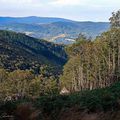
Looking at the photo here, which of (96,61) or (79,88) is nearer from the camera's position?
(96,61)

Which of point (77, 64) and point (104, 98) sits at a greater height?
point (104, 98)

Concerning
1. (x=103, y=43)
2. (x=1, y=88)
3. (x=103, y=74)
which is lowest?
(x=1, y=88)

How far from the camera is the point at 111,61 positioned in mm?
84938

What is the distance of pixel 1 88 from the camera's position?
108 m

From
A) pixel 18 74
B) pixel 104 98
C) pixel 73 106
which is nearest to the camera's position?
pixel 73 106

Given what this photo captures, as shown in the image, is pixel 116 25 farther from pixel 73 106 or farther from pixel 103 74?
pixel 73 106

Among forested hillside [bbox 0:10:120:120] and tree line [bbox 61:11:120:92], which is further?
tree line [bbox 61:11:120:92]

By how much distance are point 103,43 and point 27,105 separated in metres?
71.9

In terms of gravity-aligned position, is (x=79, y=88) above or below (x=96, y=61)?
below

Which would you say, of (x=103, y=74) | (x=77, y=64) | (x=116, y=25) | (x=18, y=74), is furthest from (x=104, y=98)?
(x=18, y=74)

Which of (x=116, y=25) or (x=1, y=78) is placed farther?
(x=1, y=78)

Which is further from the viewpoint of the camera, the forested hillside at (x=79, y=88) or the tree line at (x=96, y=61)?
the tree line at (x=96, y=61)

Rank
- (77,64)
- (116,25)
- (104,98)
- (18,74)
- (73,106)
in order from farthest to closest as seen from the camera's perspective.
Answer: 1. (18,74)
2. (116,25)
3. (77,64)
4. (104,98)
5. (73,106)

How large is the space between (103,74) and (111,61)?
17.4 ft
